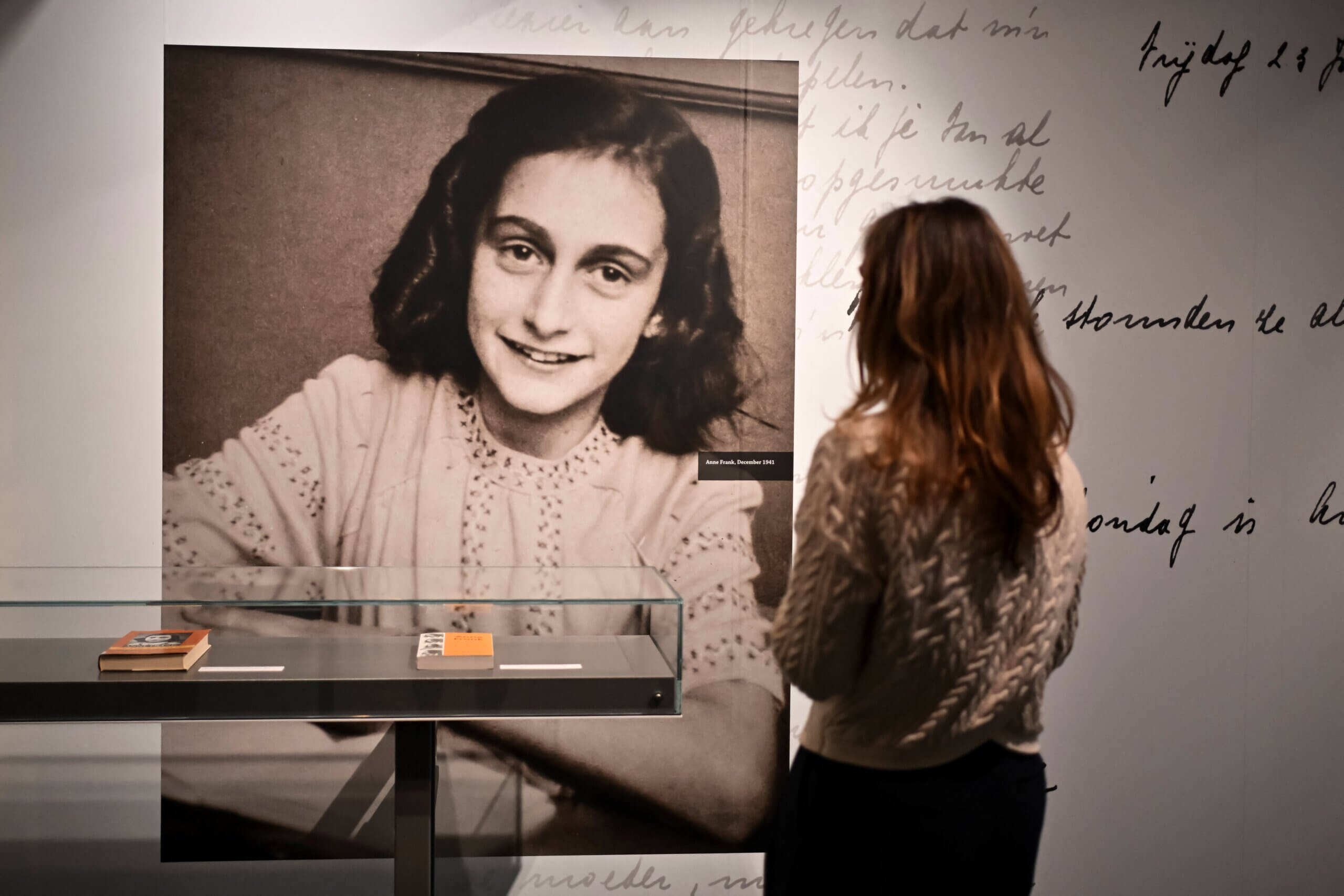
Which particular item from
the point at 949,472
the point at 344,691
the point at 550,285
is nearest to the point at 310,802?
the point at 344,691

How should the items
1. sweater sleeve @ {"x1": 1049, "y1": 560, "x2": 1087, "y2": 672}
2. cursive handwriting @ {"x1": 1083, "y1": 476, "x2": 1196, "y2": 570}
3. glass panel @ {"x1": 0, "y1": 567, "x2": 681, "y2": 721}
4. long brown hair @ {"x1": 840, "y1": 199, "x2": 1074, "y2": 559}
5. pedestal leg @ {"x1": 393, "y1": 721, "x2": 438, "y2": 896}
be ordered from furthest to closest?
1. cursive handwriting @ {"x1": 1083, "y1": 476, "x2": 1196, "y2": 570}
2. pedestal leg @ {"x1": 393, "y1": 721, "x2": 438, "y2": 896}
3. glass panel @ {"x1": 0, "y1": 567, "x2": 681, "y2": 721}
4. sweater sleeve @ {"x1": 1049, "y1": 560, "x2": 1087, "y2": 672}
5. long brown hair @ {"x1": 840, "y1": 199, "x2": 1074, "y2": 559}

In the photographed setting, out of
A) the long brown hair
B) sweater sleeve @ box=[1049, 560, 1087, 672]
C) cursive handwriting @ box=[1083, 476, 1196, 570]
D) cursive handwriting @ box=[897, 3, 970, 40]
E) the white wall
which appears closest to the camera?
the long brown hair

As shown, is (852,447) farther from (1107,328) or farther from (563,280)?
(1107,328)

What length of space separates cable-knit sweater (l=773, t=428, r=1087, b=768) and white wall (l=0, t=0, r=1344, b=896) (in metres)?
1.35

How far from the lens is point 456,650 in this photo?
1.73 metres

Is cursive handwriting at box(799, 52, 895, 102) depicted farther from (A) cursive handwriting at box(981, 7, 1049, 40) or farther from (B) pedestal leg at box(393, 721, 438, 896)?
(B) pedestal leg at box(393, 721, 438, 896)

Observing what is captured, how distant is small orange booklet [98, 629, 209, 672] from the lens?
166cm

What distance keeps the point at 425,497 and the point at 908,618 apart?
5.26 feet

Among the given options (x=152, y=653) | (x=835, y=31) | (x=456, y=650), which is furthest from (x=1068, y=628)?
(x=835, y=31)

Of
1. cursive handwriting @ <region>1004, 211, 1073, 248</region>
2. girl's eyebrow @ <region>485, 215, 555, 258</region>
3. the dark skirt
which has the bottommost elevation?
the dark skirt

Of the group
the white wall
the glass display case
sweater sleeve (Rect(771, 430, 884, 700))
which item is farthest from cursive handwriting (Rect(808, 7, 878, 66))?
sweater sleeve (Rect(771, 430, 884, 700))

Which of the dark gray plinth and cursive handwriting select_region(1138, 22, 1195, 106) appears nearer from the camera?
the dark gray plinth

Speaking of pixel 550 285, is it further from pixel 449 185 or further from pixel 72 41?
pixel 72 41

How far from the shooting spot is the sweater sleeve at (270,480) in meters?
2.53
